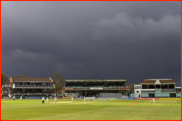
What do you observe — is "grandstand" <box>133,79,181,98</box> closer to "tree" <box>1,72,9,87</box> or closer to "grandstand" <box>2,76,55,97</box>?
"grandstand" <box>2,76,55,97</box>

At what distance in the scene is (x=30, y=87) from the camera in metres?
115

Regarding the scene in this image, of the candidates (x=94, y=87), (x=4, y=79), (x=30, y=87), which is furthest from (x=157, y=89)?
(x=4, y=79)

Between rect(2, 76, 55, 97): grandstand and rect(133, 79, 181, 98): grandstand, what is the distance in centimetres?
4734

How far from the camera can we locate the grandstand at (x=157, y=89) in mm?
107562

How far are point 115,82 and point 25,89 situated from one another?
4907 cm

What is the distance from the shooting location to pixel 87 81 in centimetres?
11762

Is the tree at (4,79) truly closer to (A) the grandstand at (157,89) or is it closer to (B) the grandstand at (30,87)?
(B) the grandstand at (30,87)

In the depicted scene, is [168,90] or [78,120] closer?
[78,120]

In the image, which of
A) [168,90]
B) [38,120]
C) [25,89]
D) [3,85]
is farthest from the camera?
[3,85]

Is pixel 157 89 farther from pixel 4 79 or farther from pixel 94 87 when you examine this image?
pixel 4 79

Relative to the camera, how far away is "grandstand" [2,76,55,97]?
11300cm

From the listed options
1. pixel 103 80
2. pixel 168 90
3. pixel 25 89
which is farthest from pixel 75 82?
pixel 168 90

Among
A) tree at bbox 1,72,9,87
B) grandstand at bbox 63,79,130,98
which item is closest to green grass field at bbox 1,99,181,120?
grandstand at bbox 63,79,130,98

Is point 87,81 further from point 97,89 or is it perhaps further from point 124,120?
point 124,120
